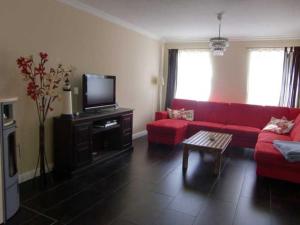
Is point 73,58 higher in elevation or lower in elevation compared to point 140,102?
higher

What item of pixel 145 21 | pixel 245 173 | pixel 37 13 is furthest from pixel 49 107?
pixel 245 173

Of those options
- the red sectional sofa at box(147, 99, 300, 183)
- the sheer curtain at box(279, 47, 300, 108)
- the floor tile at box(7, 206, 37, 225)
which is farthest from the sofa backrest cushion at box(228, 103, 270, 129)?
the floor tile at box(7, 206, 37, 225)

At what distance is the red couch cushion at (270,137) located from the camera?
12.8ft

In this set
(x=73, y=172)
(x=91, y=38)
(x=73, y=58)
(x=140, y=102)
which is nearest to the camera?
(x=73, y=172)

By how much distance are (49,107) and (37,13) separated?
1198 mm

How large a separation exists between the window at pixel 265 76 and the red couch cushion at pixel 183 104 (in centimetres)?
129

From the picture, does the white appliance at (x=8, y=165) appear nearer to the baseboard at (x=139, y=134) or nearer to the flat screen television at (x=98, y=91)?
the flat screen television at (x=98, y=91)

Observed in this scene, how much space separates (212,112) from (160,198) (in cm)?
327

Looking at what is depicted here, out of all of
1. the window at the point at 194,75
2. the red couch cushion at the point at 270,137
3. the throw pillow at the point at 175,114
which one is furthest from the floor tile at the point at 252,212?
the window at the point at 194,75

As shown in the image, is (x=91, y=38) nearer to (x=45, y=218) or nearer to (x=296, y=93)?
(x=45, y=218)

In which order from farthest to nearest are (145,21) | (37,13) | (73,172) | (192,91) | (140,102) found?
(192,91) → (140,102) → (145,21) → (73,172) → (37,13)

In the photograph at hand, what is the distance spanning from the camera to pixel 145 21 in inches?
177

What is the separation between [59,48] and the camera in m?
3.39

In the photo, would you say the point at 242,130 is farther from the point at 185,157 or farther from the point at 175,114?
the point at 185,157
